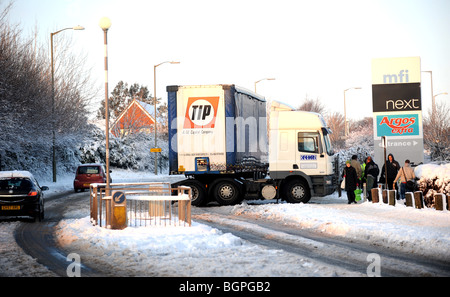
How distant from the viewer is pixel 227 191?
71.9ft

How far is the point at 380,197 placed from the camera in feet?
68.8

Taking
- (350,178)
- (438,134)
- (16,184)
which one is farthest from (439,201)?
(438,134)

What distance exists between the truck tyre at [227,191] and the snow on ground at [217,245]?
164 inches

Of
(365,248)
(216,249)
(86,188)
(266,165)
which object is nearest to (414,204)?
(266,165)

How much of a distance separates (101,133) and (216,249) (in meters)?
47.4

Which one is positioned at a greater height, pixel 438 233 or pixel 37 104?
pixel 37 104

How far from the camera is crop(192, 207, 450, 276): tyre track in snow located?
9242mm

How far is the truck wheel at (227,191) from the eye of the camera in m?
21.8

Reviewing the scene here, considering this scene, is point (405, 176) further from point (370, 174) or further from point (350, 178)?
point (370, 174)

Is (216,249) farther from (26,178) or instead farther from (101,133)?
(101,133)

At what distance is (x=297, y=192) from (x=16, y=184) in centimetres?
993

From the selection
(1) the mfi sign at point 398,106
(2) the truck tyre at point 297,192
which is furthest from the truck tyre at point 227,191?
(1) the mfi sign at point 398,106

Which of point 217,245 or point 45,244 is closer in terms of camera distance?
point 217,245

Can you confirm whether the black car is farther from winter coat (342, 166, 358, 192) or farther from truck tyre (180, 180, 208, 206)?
winter coat (342, 166, 358, 192)
